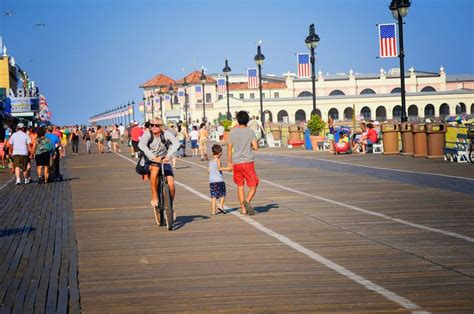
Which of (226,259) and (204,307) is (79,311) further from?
(226,259)

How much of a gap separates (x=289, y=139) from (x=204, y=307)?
159ft

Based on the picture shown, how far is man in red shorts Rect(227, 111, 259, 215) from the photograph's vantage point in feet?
53.4

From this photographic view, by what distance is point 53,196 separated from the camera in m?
22.8

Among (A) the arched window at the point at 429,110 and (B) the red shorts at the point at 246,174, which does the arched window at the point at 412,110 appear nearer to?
(A) the arched window at the point at 429,110

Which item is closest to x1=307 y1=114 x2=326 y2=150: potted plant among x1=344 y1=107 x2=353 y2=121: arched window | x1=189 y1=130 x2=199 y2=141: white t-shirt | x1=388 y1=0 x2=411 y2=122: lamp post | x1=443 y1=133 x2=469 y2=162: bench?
x1=189 y1=130 x2=199 y2=141: white t-shirt

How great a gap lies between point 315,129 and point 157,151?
35612mm

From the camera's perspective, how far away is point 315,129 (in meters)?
50.0

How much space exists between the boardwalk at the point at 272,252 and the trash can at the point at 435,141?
1037cm

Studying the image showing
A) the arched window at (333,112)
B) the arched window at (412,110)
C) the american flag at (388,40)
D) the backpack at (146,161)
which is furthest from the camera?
the arched window at (333,112)

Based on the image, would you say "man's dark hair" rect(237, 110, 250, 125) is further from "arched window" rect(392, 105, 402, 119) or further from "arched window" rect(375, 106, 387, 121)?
"arched window" rect(375, 106, 387, 121)

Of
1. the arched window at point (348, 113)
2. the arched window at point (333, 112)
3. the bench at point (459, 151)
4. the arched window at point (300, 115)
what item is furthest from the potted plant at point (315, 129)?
the arched window at point (348, 113)

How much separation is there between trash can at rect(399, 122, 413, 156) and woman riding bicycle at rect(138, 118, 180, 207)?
848 inches

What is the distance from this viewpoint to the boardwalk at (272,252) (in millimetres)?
8414

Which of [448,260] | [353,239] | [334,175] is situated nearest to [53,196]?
[334,175]
